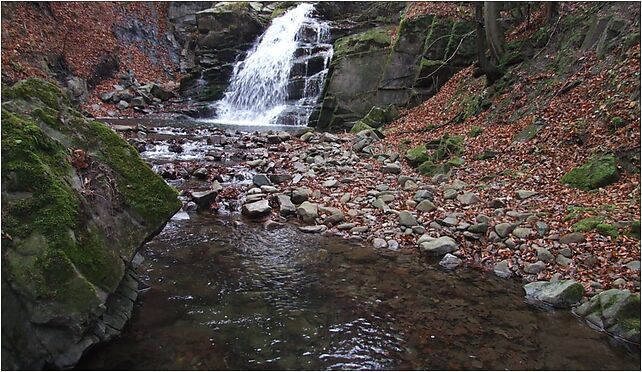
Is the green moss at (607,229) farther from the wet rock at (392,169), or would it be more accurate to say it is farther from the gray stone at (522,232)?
the wet rock at (392,169)

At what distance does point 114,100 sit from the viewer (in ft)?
65.1

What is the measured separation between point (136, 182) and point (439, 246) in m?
4.14

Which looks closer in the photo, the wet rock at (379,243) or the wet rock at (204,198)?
the wet rock at (379,243)

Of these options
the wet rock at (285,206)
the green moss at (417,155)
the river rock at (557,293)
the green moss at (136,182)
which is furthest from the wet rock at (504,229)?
the green moss at (136,182)

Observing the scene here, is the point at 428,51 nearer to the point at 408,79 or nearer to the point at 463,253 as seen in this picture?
the point at 408,79

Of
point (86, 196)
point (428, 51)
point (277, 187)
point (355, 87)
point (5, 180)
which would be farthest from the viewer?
point (355, 87)

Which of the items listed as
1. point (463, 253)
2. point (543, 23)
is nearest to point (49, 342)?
point (463, 253)

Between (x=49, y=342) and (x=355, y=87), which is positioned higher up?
(x=355, y=87)

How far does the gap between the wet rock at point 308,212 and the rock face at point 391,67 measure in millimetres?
7369

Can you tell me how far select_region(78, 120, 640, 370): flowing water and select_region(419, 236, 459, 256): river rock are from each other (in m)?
0.21

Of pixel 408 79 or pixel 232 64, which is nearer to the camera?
pixel 408 79

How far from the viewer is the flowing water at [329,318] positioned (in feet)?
12.5

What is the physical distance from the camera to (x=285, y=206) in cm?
795

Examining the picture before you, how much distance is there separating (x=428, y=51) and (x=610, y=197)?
34.9 feet
